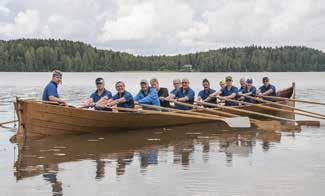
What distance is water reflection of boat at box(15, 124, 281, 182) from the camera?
1167 centimetres

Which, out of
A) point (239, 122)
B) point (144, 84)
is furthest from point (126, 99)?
point (239, 122)

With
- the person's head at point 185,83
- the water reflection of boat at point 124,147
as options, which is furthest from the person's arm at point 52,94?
the person's head at point 185,83

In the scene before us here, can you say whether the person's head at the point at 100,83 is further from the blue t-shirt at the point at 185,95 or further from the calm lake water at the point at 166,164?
the blue t-shirt at the point at 185,95

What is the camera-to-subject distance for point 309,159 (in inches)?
491

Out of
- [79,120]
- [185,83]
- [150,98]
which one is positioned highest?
[185,83]

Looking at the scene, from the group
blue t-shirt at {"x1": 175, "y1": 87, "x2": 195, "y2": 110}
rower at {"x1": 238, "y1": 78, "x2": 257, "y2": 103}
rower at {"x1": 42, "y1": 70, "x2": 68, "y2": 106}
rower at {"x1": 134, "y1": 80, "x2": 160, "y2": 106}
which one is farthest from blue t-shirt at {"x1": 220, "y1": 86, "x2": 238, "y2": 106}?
rower at {"x1": 42, "y1": 70, "x2": 68, "y2": 106}

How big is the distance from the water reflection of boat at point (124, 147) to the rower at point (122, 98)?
91 centimetres

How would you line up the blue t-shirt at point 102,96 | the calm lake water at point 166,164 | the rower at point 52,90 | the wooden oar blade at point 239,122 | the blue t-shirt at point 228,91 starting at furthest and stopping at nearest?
the blue t-shirt at point 228,91 → the wooden oar blade at point 239,122 → the blue t-shirt at point 102,96 → the rower at point 52,90 → the calm lake water at point 166,164

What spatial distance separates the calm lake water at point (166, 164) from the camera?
9.52 m

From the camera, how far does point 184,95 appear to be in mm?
18594

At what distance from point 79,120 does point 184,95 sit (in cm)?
443

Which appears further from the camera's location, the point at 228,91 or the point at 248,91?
the point at 248,91

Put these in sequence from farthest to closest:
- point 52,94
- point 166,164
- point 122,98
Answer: point 122,98
point 52,94
point 166,164

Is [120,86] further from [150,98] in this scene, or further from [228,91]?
[228,91]
